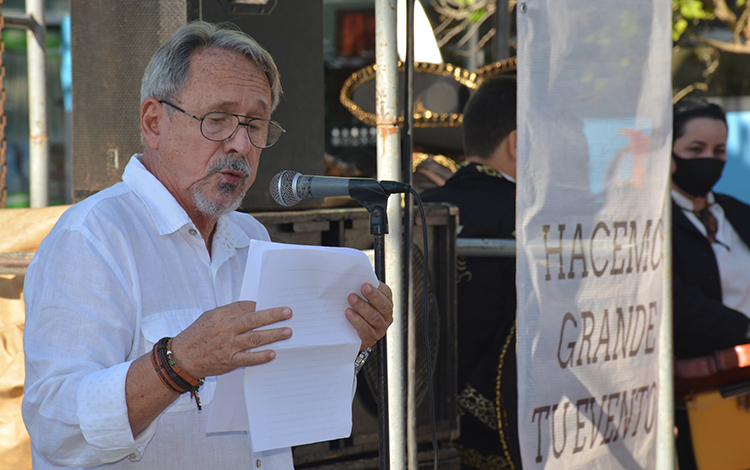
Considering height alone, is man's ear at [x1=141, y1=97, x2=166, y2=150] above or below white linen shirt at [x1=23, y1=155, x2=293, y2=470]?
above

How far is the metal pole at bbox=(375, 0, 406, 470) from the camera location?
6.94 feet

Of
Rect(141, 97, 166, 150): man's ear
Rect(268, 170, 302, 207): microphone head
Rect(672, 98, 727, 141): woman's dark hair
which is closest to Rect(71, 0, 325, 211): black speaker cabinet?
Rect(141, 97, 166, 150): man's ear

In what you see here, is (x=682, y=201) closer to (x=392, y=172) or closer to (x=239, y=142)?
(x=392, y=172)

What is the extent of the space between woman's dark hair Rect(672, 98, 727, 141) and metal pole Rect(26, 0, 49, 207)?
125 inches

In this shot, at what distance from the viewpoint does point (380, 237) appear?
5.72ft

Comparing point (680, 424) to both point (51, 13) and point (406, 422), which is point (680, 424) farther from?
point (51, 13)

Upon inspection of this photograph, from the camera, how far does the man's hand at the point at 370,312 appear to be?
1624mm

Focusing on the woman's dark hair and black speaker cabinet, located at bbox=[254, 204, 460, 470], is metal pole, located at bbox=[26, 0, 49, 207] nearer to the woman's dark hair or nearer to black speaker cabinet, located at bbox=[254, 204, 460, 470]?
black speaker cabinet, located at bbox=[254, 204, 460, 470]

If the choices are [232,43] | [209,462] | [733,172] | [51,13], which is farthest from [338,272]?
[51,13]

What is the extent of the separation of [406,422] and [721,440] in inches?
74.3

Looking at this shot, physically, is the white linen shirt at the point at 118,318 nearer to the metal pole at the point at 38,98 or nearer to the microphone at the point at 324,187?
the microphone at the point at 324,187

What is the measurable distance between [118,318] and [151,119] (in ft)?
1.78

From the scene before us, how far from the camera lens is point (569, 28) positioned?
7.32 feet

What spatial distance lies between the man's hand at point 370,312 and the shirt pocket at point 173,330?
1.19ft
